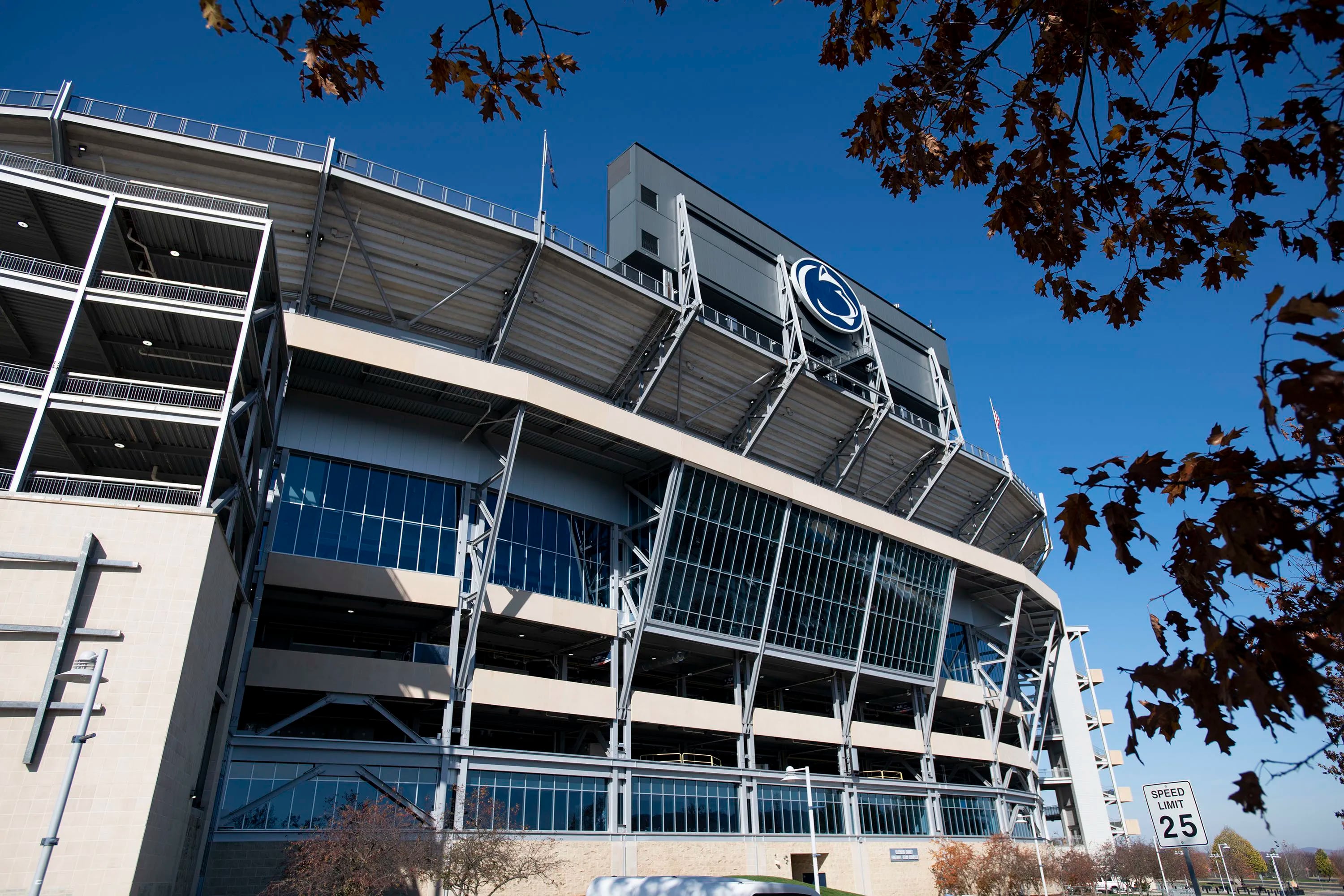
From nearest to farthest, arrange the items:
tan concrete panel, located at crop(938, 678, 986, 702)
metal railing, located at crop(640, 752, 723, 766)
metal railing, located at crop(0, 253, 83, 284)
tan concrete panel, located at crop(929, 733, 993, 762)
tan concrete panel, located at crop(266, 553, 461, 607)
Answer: metal railing, located at crop(0, 253, 83, 284) < tan concrete panel, located at crop(266, 553, 461, 607) < metal railing, located at crop(640, 752, 723, 766) < tan concrete panel, located at crop(929, 733, 993, 762) < tan concrete panel, located at crop(938, 678, 986, 702)

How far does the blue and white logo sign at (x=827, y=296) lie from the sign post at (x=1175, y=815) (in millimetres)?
49578

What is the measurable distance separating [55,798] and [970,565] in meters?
56.7

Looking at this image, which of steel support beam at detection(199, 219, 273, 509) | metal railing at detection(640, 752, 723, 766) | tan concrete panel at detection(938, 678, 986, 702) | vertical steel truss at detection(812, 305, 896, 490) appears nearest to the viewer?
steel support beam at detection(199, 219, 273, 509)

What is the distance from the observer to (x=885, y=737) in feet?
186

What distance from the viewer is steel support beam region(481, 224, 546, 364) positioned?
133ft

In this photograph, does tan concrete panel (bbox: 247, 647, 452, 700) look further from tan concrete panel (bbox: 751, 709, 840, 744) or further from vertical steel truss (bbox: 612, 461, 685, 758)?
tan concrete panel (bbox: 751, 709, 840, 744)

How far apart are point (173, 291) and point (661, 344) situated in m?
24.6

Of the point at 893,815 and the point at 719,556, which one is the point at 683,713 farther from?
the point at 893,815

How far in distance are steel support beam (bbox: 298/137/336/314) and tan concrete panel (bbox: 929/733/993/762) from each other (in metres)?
48.9

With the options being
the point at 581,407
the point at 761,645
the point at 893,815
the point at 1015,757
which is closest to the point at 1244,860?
the point at 1015,757

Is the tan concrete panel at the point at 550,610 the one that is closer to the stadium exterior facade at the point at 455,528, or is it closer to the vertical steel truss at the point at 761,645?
the stadium exterior facade at the point at 455,528

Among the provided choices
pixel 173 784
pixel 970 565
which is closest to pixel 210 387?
pixel 173 784

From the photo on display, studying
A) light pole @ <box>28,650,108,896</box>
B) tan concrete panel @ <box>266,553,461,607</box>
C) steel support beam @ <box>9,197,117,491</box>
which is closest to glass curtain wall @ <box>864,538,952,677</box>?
tan concrete panel @ <box>266,553,461,607</box>

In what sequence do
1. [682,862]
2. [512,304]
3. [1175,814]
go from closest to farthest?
[1175,814]
[512,304]
[682,862]
